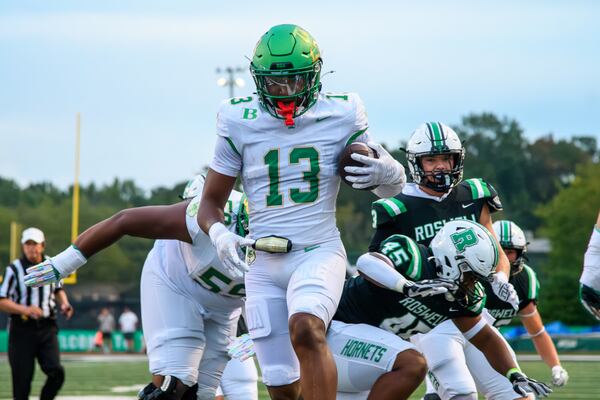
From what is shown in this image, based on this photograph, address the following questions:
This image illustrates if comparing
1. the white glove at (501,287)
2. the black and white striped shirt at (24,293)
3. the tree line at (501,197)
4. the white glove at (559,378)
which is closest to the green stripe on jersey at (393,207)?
the white glove at (501,287)

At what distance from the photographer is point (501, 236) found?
7.74 m

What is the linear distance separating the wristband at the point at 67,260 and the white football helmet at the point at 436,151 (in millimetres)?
1889

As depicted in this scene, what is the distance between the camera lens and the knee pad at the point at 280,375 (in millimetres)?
5738

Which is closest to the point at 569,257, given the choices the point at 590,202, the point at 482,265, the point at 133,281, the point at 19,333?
the point at 590,202

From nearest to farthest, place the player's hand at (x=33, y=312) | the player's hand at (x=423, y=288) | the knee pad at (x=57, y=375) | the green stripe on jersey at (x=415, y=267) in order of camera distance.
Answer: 1. the player's hand at (x=423, y=288)
2. the green stripe on jersey at (x=415, y=267)
3. the knee pad at (x=57, y=375)
4. the player's hand at (x=33, y=312)

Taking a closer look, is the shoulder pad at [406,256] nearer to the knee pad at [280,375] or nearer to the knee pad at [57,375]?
the knee pad at [280,375]

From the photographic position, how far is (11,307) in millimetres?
10133


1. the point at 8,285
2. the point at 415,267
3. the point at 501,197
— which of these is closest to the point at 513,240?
the point at 415,267

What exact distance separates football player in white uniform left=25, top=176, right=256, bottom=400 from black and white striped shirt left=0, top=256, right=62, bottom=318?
3.32m

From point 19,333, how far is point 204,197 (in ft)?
16.0

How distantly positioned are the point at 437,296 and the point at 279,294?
769 mm

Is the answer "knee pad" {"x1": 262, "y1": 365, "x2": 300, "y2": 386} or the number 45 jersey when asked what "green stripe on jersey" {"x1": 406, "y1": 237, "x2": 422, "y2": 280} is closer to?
the number 45 jersey

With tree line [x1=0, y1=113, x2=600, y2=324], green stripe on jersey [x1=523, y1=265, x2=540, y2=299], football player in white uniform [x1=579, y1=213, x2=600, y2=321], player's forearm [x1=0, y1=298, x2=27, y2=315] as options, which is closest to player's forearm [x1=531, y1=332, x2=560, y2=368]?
green stripe on jersey [x1=523, y1=265, x2=540, y2=299]

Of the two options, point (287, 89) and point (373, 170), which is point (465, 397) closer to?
point (373, 170)
